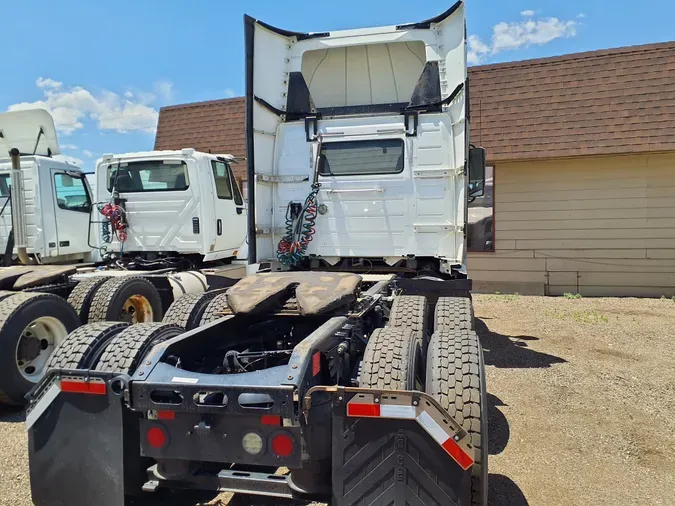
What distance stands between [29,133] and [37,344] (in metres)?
4.11

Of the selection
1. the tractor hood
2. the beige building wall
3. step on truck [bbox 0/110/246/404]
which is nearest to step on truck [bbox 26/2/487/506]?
step on truck [bbox 0/110/246/404]

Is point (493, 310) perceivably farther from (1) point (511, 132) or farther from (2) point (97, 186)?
(2) point (97, 186)

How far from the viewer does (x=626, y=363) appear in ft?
20.4

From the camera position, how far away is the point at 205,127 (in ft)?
47.9

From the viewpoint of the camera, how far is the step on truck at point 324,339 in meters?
2.44

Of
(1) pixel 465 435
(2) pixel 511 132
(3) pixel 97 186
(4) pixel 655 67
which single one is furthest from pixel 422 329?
(4) pixel 655 67

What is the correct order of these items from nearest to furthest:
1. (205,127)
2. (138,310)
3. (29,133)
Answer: (138,310), (29,133), (205,127)

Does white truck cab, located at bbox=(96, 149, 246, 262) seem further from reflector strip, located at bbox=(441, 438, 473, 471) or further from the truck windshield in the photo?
reflector strip, located at bbox=(441, 438, 473, 471)

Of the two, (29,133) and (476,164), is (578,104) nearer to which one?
(476,164)

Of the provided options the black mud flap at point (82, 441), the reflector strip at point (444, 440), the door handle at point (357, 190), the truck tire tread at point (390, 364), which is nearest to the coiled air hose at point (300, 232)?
the door handle at point (357, 190)

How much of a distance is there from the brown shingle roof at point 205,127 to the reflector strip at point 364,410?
11.9m

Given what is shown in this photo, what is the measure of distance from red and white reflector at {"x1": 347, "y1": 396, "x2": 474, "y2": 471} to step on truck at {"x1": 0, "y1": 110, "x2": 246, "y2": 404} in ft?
14.6

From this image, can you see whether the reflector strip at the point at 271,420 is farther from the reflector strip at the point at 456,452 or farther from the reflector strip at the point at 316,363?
the reflector strip at the point at 456,452

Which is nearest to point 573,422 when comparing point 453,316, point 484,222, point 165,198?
point 453,316
